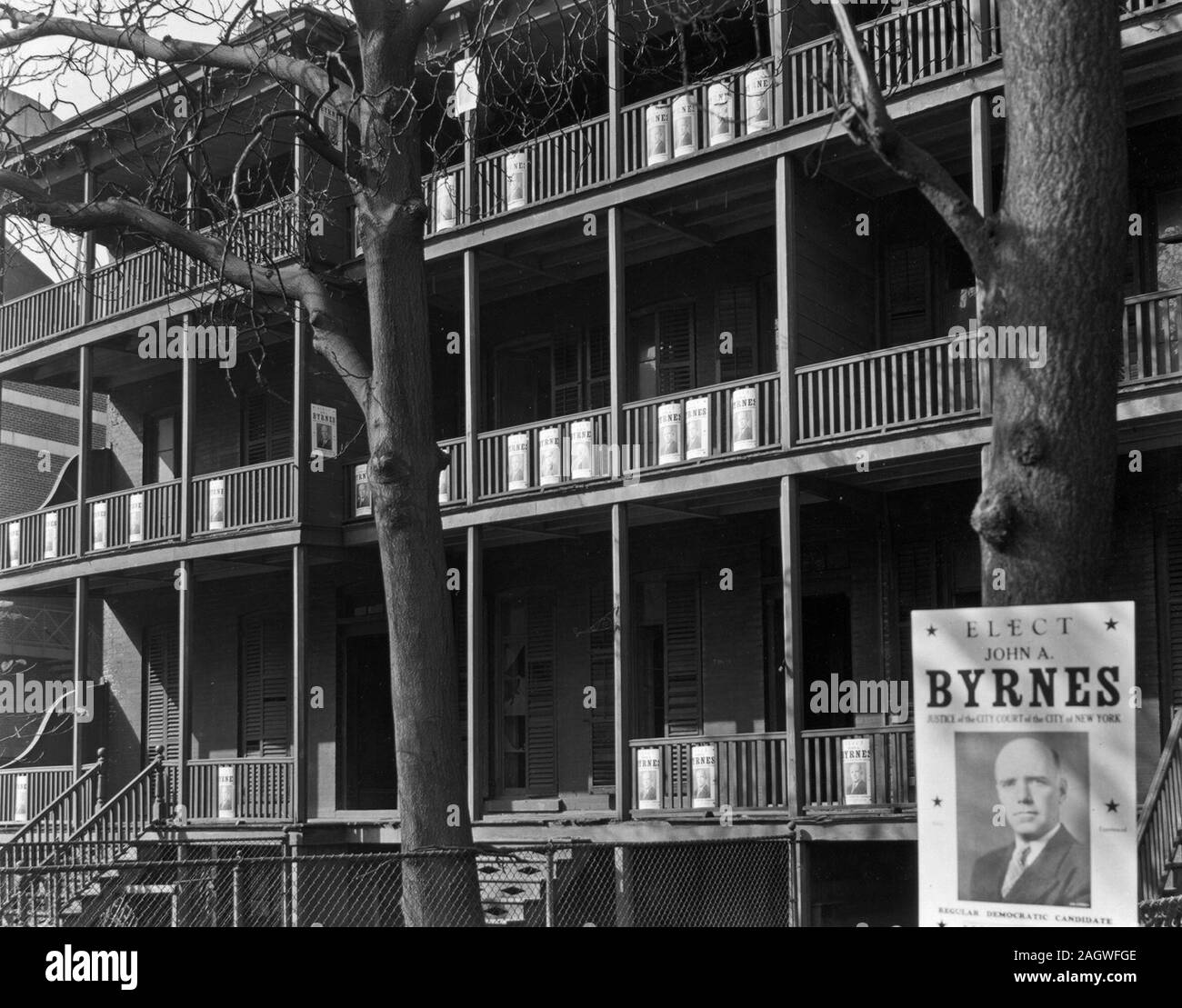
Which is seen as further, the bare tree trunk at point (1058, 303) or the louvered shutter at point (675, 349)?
the louvered shutter at point (675, 349)

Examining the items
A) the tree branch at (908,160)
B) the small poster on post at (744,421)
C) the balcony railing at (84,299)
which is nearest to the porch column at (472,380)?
the balcony railing at (84,299)

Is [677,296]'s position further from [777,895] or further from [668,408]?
[777,895]

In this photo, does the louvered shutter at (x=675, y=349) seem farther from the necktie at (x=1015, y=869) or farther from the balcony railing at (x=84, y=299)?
the necktie at (x=1015, y=869)

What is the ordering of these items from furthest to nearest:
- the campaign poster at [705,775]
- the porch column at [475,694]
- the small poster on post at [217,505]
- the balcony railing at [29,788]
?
1. the balcony railing at [29,788]
2. the small poster on post at [217,505]
3. the porch column at [475,694]
4. the campaign poster at [705,775]

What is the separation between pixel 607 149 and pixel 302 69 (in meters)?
5.44

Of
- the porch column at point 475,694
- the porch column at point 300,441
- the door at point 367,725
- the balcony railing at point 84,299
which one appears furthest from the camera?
the door at point 367,725

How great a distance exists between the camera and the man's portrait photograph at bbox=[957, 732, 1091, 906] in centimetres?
534

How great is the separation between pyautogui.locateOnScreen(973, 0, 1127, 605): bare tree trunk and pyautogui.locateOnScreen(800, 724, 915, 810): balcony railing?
7922mm

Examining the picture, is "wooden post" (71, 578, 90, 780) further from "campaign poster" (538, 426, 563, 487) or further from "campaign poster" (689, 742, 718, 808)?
"campaign poster" (689, 742, 718, 808)

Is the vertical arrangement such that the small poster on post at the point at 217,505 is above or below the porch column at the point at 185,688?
above

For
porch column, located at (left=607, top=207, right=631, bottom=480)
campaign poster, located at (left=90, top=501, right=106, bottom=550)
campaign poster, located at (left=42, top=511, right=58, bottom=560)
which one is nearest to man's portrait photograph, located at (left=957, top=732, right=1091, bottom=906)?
porch column, located at (left=607, top=207, right=631, bottom=480)

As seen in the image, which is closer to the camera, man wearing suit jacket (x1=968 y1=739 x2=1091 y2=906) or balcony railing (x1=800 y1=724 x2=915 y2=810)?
man wearing suit jacket (x1=968 y1=739 x2=1091 y2=906)

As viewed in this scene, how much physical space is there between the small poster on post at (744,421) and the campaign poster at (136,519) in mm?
9192

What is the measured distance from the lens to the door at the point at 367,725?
2147cm
